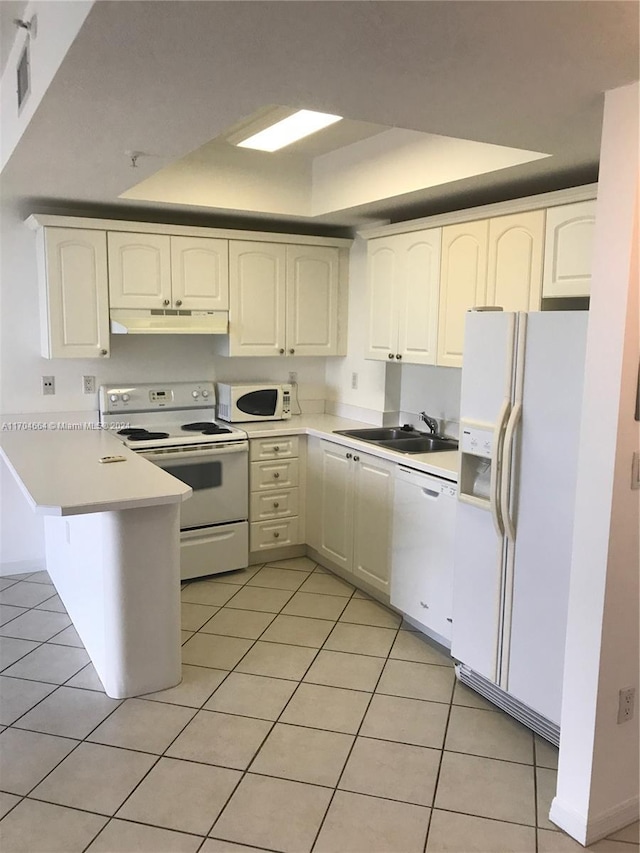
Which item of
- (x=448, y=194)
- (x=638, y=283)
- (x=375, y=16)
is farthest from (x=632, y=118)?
(x=448, y=194)

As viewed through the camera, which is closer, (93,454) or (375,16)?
(375,16)

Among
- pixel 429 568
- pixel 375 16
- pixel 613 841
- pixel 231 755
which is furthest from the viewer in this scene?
pixel 429 568

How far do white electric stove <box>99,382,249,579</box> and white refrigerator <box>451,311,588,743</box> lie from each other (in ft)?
5.54

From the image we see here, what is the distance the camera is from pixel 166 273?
4.11m

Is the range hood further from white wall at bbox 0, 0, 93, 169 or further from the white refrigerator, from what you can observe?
the white refrigerator

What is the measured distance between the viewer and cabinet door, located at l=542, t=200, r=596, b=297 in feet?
9.34

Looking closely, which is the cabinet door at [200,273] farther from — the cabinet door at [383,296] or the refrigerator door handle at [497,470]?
the refrigerator door handle at [497,470]

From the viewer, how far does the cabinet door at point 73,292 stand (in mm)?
3832

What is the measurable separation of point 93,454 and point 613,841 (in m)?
2.76

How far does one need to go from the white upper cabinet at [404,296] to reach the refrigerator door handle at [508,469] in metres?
1.16

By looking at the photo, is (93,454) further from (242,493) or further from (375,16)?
(375,16)

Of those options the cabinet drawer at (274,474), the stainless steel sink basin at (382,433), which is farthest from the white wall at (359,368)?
the cabinet drawer at (274,474)

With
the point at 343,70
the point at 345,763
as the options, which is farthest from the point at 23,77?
the point at 345,763

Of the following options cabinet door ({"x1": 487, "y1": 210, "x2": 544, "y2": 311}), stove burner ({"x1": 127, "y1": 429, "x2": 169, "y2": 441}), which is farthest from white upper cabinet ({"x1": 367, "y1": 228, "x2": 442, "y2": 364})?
stove burner ({"x1": 127, "y1": 429, "x2": 169, "y2": 441})
